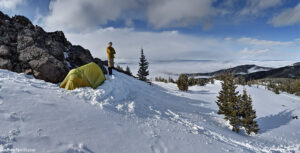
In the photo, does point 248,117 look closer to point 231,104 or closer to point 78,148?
point 231,104

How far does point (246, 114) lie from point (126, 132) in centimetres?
1293

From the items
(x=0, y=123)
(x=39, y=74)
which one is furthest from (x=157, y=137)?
(x=39, y=74)

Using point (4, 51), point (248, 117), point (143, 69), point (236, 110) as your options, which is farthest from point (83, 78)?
point (143, 69)

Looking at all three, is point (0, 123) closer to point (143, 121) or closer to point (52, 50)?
point (143, 121)

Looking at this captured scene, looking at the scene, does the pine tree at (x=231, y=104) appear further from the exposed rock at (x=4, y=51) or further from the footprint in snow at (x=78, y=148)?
the exposed rock at (x=4, y=51)

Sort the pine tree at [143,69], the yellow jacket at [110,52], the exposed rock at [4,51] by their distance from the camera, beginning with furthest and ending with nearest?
the pine tree at [143,69], the yellow jacket at [110,52], the exposed rock at [4,51]

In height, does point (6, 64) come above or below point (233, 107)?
above

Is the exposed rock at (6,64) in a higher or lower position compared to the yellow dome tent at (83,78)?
higher

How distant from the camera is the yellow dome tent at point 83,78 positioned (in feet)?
23.6

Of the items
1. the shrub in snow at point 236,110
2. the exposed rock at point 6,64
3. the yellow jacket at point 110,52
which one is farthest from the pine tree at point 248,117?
the exposed rock at point 6,64

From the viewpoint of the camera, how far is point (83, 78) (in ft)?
25.3

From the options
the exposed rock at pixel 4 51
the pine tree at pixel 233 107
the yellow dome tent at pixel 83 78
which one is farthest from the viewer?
the pine tree at pixel 233 107

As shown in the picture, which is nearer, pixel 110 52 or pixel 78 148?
pixel 78 148

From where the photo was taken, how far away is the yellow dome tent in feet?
23.6
